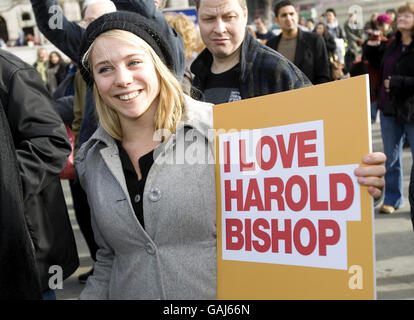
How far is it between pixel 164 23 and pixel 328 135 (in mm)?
1707

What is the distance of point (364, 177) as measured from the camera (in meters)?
1.52

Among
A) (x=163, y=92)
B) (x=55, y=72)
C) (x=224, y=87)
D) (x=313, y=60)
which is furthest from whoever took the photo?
(x=55, y=72)

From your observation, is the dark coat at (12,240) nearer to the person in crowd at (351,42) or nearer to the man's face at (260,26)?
the man's face at (260,26)

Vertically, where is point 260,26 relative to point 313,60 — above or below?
above

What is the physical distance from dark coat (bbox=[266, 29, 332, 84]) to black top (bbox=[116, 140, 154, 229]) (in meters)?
3.00

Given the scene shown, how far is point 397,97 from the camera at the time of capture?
516cm

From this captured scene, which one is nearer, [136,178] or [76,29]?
[136,178]

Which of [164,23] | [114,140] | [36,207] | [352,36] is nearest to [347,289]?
[114,140]

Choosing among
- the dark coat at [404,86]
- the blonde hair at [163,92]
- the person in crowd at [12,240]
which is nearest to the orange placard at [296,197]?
the blonde hair at [163,92]

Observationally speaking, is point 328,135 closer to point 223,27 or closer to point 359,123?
point 359,123

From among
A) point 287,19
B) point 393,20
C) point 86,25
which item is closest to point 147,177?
point 86,25

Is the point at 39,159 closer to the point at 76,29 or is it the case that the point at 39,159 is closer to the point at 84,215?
the point at 76,29

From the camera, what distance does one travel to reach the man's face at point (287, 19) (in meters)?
4.88

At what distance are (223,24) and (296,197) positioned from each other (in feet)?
4.26
